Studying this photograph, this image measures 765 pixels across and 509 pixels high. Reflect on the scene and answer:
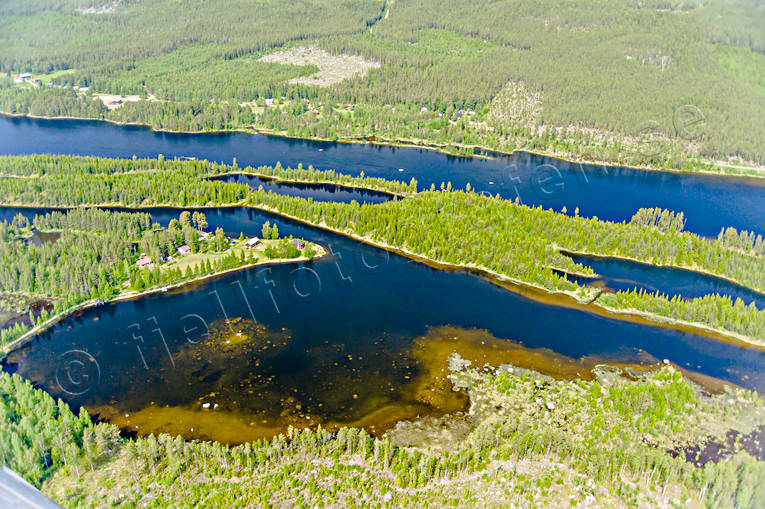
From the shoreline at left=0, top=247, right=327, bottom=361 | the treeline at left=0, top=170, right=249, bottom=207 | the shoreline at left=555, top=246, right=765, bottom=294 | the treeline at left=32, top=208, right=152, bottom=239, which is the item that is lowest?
the shoreline at left=0, top=247, right=327, bottom=361

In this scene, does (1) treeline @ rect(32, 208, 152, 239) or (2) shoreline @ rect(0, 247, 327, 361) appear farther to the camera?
(1) treeline @ rect(32, 208, 152, 239)

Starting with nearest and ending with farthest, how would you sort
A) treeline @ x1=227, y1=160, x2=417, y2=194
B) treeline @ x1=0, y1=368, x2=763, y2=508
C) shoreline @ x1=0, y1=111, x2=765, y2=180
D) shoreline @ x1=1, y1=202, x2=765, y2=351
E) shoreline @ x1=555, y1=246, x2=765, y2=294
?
1. treeline @ x1=0, y1=368, x2=763, y2=508
2. shoreline @ x1=1, y1=202, x2=765, y2=351
3. shoreline @ x1=555, y1=246, x2=765, y2=294
4. treeline @ x1=227, y1=160, x2=417, y2=194
5. shoreline @ x1=0, y1=111, x2=765, y2=180

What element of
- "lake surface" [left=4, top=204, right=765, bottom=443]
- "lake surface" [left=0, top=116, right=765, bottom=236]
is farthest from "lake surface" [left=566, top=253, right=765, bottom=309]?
"lake surface" [left=0, top=116, right=765, bottom=236]

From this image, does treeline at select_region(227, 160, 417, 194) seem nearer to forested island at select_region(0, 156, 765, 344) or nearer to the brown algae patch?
forested island at select_region(0, 156, 765, 344)

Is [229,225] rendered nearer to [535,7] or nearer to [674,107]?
[674,107]

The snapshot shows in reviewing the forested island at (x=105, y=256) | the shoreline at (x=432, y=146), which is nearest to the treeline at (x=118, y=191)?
the forested island at (x=105, y=256)

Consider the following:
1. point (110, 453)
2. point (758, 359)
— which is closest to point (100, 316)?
point (110, 453)
